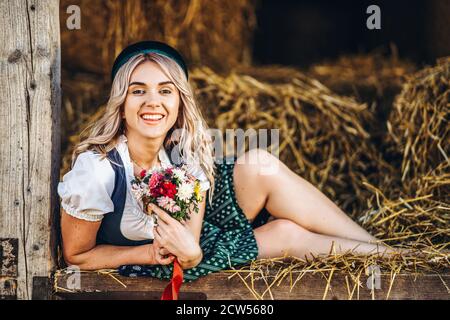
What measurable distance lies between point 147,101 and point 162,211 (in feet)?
1.36

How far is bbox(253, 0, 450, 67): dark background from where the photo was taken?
4.86 m

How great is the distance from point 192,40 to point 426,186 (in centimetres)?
177

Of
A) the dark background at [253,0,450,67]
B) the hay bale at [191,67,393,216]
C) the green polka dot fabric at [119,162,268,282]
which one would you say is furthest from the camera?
the dark background at [253,0,450,67]

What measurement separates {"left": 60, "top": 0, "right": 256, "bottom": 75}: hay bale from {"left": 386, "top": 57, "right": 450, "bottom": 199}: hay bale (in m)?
1.19

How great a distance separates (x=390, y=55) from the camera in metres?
4.86

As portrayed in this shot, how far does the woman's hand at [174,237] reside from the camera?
228 cm

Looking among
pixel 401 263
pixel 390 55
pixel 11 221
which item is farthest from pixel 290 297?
pixel 390 55

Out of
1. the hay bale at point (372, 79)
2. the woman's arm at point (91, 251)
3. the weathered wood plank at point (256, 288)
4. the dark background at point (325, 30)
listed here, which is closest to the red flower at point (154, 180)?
the woman's arm at point (91, 251)

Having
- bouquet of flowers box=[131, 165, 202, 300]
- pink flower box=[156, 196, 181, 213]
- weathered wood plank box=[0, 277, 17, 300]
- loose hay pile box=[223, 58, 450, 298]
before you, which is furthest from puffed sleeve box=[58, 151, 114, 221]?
loose hay pile box=[223, 58, 450, 298]

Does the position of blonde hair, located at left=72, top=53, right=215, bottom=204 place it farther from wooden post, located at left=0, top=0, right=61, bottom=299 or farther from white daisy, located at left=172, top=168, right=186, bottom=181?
white daisy, located at left=172, top=168, right=186, bottom=181

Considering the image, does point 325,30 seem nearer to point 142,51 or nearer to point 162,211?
point 142,51

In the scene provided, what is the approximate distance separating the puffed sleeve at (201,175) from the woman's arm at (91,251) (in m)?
0.30

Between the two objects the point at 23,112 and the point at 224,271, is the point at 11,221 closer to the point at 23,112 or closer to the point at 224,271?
the point at 23,112

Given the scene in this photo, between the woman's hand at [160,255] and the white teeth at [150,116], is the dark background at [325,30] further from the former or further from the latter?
the woman's hand at [160,255]
